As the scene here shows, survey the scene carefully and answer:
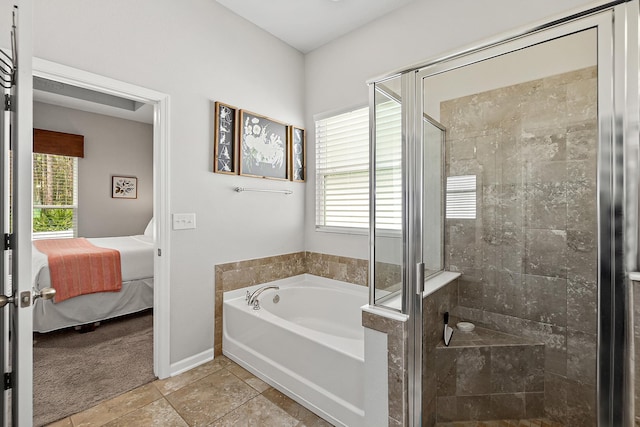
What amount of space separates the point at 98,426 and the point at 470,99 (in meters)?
2.63

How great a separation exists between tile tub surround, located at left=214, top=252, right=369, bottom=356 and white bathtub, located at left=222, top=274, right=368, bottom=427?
0.05 meters

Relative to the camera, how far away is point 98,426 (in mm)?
1670

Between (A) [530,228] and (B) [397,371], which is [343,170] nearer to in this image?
(A) [530,228]

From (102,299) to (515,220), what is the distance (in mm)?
3486

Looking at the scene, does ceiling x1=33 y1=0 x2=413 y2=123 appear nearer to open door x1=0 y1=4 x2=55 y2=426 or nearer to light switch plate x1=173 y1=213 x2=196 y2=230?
light switch plate x1=173 y1=213 x2=196 y2=230

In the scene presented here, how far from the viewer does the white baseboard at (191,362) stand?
2191 mm

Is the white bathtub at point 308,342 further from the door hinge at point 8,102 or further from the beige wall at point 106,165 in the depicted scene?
the beige wall at point 106,165

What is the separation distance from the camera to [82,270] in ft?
9.42

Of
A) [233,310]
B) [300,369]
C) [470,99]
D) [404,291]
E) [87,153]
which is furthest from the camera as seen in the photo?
[87,153]

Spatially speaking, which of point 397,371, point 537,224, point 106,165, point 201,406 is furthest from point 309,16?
point 106,165

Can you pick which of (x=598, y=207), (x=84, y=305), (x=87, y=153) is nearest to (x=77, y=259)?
(x=84, y=305)

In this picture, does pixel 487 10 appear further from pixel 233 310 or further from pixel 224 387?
pixel 224 387

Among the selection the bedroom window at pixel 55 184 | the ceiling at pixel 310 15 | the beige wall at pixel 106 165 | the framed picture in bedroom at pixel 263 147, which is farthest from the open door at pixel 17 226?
the beige wall at pixel 106 165

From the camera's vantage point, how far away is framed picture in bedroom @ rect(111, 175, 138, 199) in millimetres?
5059
